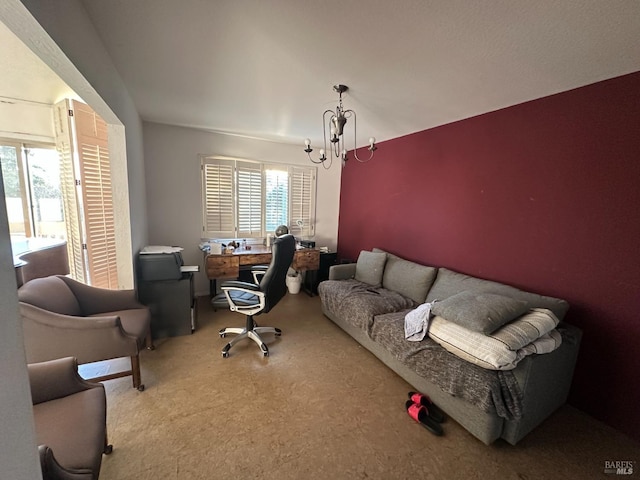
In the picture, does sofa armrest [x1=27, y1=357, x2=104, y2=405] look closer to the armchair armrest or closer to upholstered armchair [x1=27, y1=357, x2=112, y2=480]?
upholstered armchair [x1=27, y1=357, x2=112, y2=480]

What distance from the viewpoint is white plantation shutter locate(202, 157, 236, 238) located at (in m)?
3.61

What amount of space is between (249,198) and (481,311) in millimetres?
3311

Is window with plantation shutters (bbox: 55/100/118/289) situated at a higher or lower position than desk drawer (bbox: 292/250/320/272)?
higher

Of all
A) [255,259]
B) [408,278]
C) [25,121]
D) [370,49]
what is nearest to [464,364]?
[408,278]

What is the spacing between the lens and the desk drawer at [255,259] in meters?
3.39

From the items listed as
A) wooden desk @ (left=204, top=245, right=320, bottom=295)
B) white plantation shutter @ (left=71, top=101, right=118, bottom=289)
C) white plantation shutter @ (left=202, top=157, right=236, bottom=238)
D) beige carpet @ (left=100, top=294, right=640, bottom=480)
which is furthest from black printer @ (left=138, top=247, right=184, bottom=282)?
white plantation shutter @ (left=202, top=157, right=236, bottom=238)

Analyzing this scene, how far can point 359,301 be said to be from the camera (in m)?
2.63

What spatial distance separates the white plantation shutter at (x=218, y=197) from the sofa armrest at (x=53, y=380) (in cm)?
261

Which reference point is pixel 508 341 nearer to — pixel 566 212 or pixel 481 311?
pixel 481 311

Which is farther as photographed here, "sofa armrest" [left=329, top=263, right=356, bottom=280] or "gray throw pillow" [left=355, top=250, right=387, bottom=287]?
"sofa armrest" [left=329, top=263, right=356, bottom=280]

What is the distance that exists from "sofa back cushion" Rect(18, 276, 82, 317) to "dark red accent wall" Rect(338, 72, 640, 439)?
3503mm

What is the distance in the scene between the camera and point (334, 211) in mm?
4656

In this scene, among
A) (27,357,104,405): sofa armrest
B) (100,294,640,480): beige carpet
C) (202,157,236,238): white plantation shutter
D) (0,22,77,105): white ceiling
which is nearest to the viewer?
(27,357,104,405): sofa armrest

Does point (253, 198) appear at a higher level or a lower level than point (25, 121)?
lower
